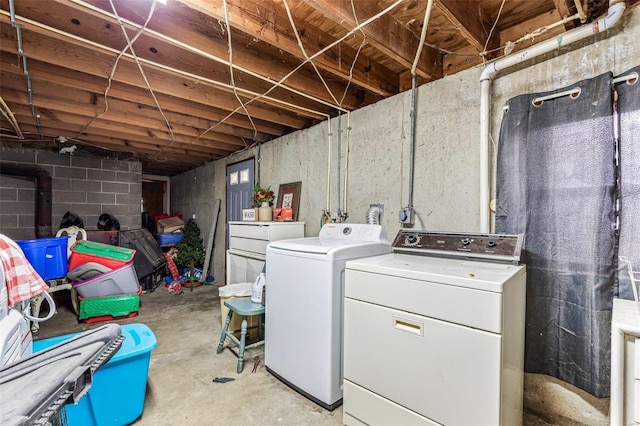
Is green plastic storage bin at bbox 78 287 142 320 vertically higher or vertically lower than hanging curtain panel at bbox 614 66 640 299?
lower

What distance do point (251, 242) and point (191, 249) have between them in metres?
2.63

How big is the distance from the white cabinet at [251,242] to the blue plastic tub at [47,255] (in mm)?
1765

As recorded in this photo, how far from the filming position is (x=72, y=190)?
481 cm

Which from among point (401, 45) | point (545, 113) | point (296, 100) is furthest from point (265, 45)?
point (545, 113)

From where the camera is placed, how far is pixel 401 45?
2039mm

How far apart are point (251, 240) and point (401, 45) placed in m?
2.54

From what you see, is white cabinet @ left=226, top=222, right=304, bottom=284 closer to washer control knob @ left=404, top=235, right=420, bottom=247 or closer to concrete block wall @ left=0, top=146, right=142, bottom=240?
washer control knob @ left=404, top=235, right=420, bottom=247

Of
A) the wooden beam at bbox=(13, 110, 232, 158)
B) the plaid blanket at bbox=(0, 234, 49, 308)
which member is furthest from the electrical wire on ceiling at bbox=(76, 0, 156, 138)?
the plaid blanket at bbox=(0, 234, 49, 308)

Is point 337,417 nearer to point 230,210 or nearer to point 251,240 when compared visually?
point 251,240

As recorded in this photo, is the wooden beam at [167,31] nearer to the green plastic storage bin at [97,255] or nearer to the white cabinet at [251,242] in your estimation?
the white cabinet at [251,242]

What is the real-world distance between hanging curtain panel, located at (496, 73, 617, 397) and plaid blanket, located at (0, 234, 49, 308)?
9.12 ft

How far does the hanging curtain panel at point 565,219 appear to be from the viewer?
150 centimetres

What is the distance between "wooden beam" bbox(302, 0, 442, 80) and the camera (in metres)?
1.61

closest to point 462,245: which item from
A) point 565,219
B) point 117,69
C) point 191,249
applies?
point 565,219
